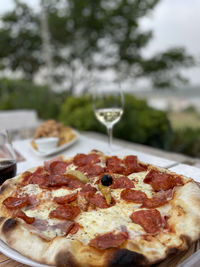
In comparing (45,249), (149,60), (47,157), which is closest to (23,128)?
(47,157)

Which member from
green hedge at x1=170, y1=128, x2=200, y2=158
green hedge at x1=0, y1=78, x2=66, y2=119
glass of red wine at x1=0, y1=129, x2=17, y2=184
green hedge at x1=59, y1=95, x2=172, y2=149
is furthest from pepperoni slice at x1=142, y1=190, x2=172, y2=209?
green hedge at x1=0, y1=78, x2=66, y2=119

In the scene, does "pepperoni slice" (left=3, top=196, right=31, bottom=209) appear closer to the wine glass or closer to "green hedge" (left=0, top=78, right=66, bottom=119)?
the wine glass

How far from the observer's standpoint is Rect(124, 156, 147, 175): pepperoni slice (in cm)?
159

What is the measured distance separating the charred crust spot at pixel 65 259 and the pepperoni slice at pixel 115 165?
750mm

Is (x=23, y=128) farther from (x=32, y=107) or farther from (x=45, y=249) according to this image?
(x=45, y=249)

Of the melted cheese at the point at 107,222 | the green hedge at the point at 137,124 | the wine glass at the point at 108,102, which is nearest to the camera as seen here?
the melted cheese at the point at 107,222

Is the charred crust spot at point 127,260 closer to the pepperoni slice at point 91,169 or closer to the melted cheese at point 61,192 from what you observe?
the melted cheese at point 61,192

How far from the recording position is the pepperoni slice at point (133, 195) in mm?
1241

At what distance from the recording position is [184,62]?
10836 millimetres

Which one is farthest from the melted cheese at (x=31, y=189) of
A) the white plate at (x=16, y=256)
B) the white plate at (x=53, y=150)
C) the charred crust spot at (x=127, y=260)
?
the white plate at (x=53, y=150)

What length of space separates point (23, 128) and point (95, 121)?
167cm

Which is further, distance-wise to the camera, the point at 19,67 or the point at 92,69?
the point at 19,67

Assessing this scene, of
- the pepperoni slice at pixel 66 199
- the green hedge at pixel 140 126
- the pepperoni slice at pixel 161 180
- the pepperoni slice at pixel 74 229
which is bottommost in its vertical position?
the green hedge at pixel 140 126

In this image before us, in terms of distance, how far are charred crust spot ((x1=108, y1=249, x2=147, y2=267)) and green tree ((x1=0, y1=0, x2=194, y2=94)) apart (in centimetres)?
1083
